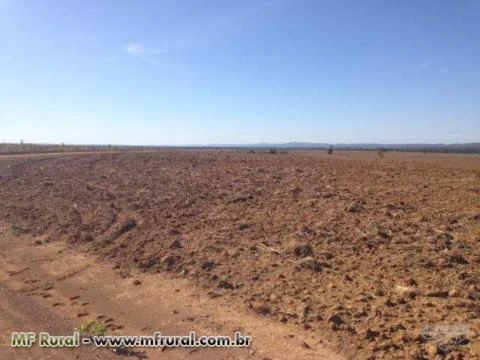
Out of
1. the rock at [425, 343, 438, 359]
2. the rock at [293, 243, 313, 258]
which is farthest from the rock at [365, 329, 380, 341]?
the rock at [293, 243, 313, 258]

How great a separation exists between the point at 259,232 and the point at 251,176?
29.6ft

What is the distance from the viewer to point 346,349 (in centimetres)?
561

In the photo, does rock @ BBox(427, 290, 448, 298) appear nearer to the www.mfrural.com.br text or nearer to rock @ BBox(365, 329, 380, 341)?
rock @ BBox(365, 329, 380, 341)

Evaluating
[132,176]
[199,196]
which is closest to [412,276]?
[199,196]

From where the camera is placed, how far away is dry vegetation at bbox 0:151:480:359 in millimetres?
6179

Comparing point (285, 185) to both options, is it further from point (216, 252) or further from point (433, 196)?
point (216, 252)

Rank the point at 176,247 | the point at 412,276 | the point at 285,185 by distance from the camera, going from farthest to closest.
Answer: the point at 285,185 < the point at 176,247 < the point at 412,276

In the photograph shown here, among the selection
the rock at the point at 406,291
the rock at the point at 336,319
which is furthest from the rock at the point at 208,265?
the rock at the point at 406,291

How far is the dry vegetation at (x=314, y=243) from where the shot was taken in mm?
6179

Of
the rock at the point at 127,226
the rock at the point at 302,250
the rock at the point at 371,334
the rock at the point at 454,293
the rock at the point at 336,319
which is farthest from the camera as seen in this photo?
the rock at the point at 127,226

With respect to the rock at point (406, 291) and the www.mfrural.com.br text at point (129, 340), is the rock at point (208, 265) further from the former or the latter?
the rock at point (406, 291)

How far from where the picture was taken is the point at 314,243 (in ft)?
30.1

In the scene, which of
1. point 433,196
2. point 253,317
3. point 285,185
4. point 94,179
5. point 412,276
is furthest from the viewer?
point 94,179

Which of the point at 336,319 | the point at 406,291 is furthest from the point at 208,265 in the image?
the point at 406,291
